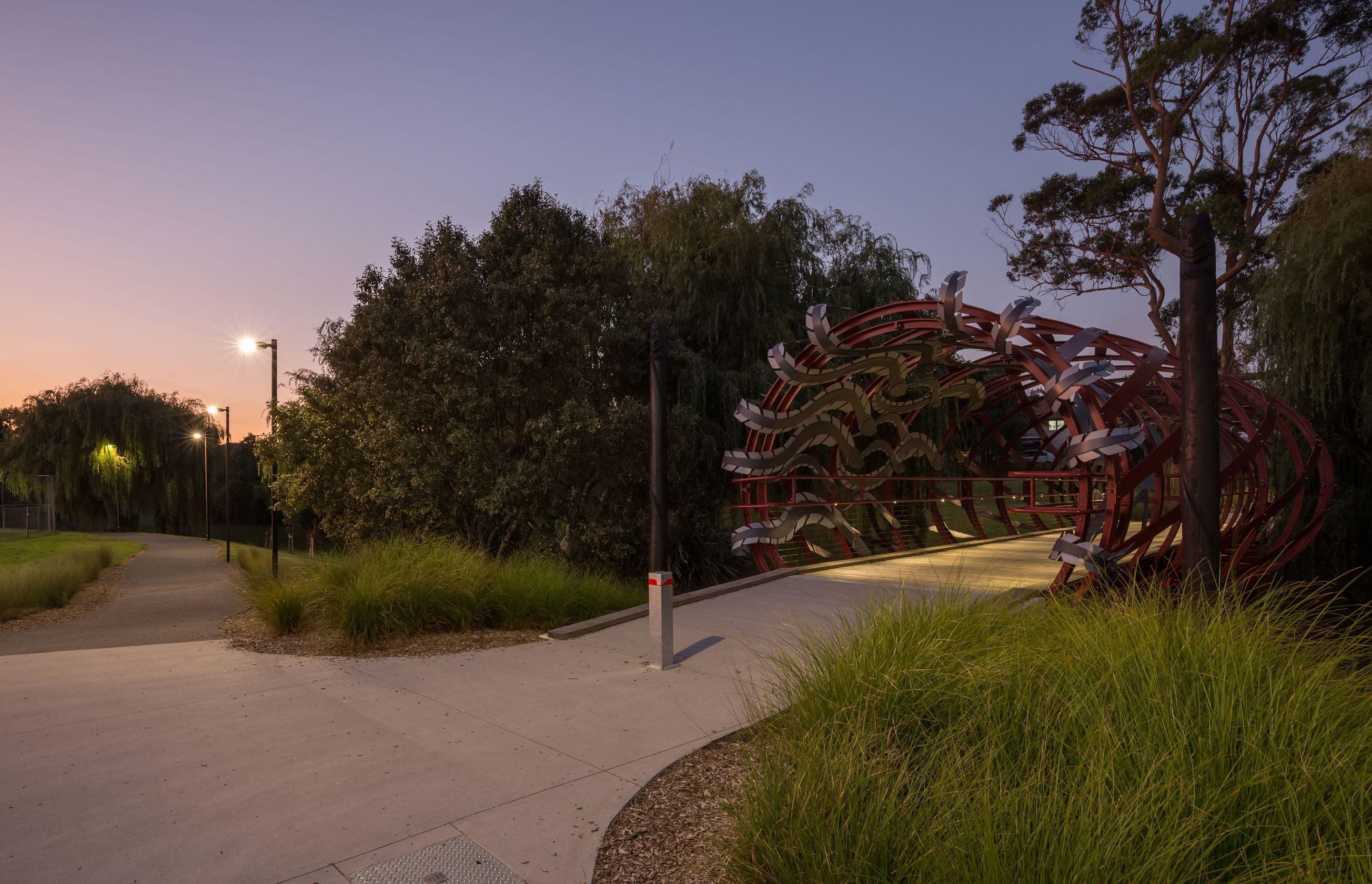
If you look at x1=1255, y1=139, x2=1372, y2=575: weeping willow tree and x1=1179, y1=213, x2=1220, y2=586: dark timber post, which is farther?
x1=1255, y1=139, x2=1372, y2=575: weeping willow tree

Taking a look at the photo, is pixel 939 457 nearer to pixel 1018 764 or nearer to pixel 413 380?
pixel 413 380

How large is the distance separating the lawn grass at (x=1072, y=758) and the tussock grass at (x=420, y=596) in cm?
502

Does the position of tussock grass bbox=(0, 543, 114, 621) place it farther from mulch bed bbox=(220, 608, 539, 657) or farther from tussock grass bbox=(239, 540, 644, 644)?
mulch bed bbox=(220, 608, 539, 657)

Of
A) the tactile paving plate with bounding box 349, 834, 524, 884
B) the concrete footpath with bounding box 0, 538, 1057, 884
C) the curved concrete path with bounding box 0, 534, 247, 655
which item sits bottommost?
the curved concrete path with bounding box 0, 534, 247, 655

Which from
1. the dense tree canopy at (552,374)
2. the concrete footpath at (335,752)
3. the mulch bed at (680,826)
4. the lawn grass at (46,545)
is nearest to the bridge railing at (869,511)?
the dense tree canopy at (552,374)

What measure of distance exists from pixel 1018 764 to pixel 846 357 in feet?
34.3

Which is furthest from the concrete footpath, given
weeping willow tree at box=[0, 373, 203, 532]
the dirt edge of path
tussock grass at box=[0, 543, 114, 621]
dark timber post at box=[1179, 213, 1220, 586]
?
weeping willow tree at box=[0, 373, 203, 532]

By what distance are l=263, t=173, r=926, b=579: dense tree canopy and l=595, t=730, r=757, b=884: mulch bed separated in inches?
444

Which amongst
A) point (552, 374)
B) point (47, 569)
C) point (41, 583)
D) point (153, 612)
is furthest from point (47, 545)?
point (552, 374)

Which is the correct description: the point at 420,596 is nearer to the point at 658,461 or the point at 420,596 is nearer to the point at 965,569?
the point at 658,461

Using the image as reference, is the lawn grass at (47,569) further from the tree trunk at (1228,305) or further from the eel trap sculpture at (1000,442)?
the tree trunk at (1228,305)

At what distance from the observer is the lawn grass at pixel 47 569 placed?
1398cm

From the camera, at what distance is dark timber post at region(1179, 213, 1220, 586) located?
500cm

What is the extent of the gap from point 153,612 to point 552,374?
8607 mm
